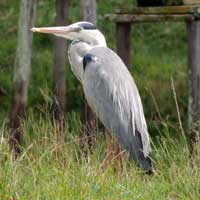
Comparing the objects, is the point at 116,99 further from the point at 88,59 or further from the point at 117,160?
the point at 117,160

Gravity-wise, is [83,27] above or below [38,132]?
above

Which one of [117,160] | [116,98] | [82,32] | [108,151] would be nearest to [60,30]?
[82,32]

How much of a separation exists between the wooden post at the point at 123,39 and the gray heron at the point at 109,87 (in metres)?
1.72

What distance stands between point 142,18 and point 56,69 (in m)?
1.48

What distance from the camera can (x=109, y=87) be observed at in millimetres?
8055

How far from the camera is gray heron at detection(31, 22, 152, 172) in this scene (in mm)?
7762

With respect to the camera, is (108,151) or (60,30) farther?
(60,30)

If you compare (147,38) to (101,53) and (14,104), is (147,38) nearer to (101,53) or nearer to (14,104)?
(14,104)

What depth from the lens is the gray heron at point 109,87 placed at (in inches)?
306

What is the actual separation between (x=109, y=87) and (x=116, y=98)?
128mm

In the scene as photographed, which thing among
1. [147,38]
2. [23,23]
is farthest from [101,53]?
[147,38]

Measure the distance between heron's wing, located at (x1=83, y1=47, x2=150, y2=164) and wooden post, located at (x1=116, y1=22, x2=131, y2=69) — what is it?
6.35 ft

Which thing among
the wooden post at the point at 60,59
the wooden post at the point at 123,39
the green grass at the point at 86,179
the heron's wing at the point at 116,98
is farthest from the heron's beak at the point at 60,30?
the wooden post at the point at 60,59

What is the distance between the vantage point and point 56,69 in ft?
35.0
